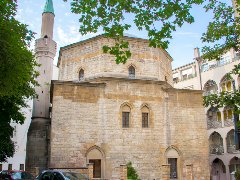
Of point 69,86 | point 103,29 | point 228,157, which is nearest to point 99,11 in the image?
point 103,29

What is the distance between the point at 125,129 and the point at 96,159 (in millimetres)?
2564

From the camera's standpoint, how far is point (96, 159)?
1723 cm

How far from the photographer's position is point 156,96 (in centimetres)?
1936

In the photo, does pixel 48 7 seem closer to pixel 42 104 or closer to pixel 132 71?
pixel 42 104

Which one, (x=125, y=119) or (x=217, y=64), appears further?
(x=217, y=64)

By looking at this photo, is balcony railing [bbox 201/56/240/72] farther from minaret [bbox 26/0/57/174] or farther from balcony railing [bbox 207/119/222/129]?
minaret [bbox 26/0/57/174]

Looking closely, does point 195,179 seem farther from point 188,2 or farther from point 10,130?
point 188,2

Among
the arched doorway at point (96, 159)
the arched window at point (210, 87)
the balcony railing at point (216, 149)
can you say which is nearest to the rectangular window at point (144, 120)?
the arched doorway at point (96, 159)

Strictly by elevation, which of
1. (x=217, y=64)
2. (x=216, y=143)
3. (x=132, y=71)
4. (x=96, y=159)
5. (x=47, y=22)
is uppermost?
(x=47, y=22)

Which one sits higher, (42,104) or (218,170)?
(42,104)

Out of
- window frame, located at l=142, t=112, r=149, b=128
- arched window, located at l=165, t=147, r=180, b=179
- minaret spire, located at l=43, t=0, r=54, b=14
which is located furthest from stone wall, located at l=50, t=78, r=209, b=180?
minaret spire, located at l=43, t=0, r=54, b=14

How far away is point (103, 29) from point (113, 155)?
11949 millimetres

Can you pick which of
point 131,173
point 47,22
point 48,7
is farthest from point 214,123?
point 48,7

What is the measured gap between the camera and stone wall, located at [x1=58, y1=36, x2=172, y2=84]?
64.2 ft
